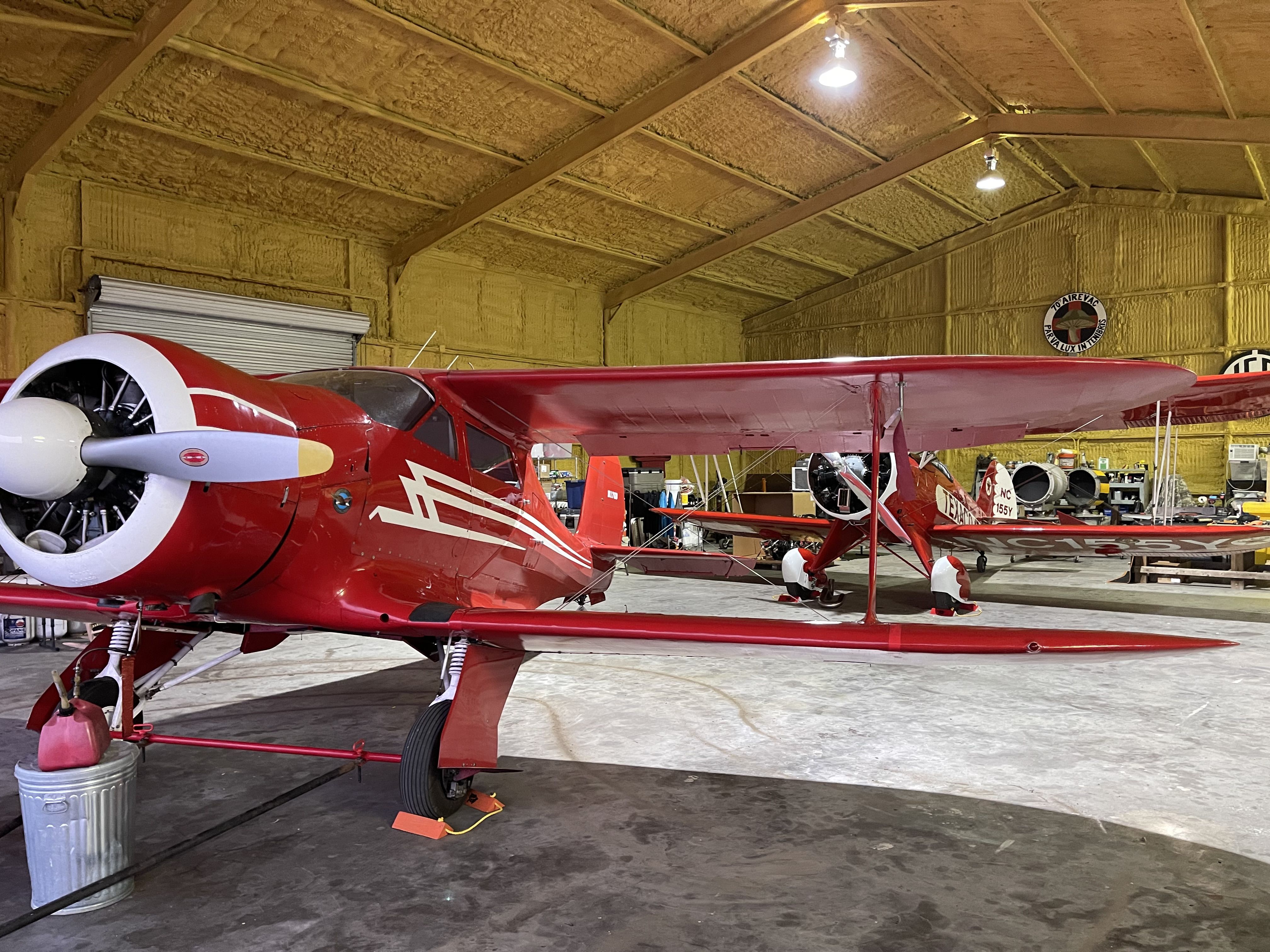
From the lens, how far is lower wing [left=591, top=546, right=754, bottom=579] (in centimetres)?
663

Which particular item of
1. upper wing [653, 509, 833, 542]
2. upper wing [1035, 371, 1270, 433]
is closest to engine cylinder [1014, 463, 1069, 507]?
upper wing [653, 509, 833, 542]

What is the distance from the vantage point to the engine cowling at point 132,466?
106 inches

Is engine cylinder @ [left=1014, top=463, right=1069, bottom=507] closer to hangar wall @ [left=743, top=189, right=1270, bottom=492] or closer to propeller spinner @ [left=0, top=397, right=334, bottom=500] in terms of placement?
hangar wall @ [left=743, top=189, right=1270, bottom=492]

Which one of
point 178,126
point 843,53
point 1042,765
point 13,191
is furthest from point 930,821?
point 13,191

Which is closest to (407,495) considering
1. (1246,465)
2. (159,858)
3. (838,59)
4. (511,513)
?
(511,513)

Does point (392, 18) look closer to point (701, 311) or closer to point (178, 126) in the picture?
point (178, 126)

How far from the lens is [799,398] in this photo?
14.9 ft

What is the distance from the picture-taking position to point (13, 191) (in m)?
11.2

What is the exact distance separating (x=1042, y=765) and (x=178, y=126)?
1233 cm

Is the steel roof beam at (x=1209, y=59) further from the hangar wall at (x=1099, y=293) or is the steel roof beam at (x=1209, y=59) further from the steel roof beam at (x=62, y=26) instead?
the steel roof beam at (x=62, y=26)

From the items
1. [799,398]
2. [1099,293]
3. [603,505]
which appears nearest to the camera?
[799,398]

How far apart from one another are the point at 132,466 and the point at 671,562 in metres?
4.55

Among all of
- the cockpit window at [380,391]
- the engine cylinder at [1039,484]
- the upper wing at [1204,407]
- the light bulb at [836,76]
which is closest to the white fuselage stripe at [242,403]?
the cockpit window at [380,391]

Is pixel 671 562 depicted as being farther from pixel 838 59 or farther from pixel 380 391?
pixel 838 59
